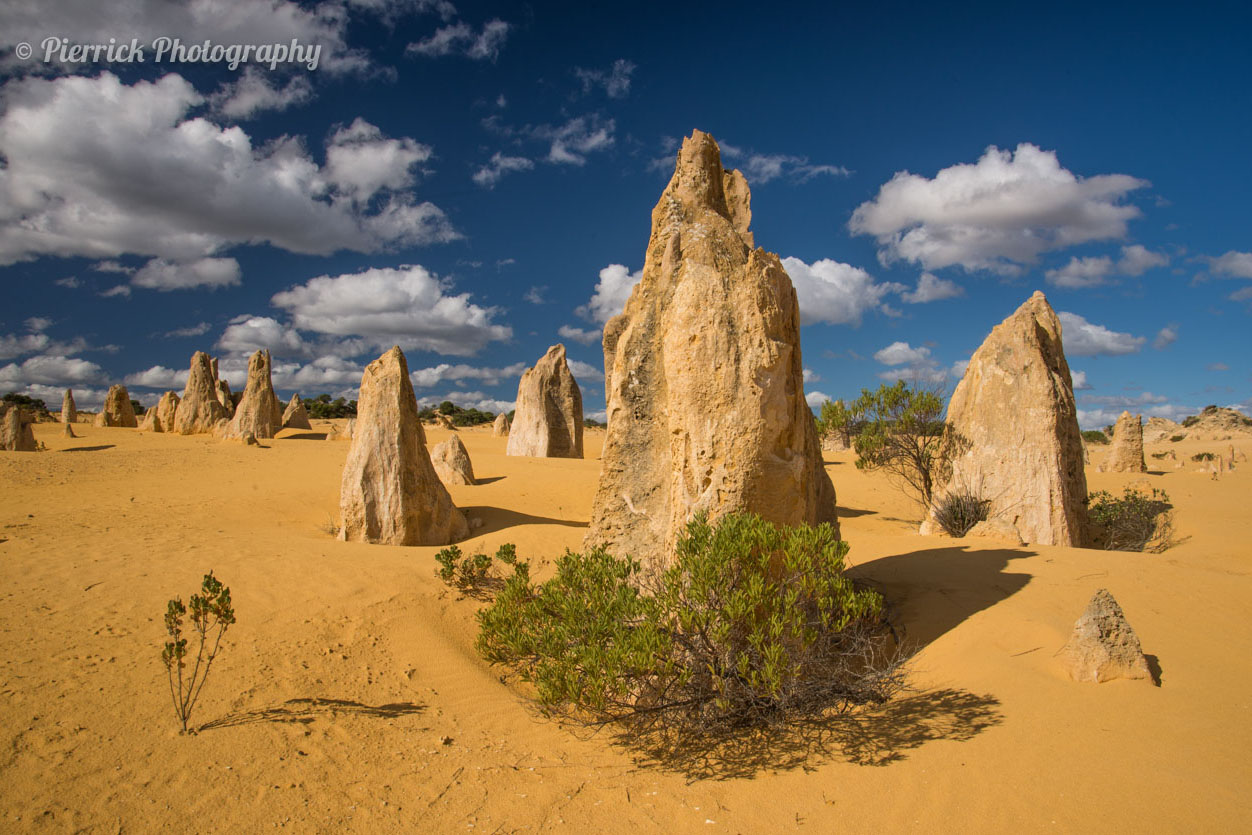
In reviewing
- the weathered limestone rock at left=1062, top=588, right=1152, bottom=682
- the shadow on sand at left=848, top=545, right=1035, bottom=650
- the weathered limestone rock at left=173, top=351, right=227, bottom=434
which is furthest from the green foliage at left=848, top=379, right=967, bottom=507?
the weathered limestone rock at left=173, top=351, right=227, bottom=434

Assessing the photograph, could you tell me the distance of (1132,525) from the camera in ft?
36.2

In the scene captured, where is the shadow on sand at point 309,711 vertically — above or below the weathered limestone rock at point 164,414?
below

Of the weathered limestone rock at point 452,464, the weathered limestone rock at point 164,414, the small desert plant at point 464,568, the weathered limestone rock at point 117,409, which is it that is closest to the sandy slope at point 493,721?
the small desert plant at point 464,568

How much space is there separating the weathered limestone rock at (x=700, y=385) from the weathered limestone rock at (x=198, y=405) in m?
24.9

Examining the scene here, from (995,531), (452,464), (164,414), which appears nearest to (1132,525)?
(995,531)

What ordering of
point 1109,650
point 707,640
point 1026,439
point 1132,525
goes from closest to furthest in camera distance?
1. point 707,640
2. point 1109,650
3. point 1026,439
4. point 1132,525

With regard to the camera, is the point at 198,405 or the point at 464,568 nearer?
the point at 464,568

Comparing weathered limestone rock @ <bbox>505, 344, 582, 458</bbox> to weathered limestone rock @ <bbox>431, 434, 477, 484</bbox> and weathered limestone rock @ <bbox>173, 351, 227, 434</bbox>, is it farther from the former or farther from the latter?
weathered limestone rock @ <bbox>173, 351, 227, 434</bbox>

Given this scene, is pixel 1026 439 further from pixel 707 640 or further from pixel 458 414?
pixel 458 414

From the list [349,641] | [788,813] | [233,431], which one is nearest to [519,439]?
[233,431]

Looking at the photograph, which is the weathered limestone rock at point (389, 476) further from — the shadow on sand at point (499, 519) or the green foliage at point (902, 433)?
the green foliage at point (902, 433)

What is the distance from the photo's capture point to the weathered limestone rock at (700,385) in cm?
509

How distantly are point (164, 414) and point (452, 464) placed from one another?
20.9 m

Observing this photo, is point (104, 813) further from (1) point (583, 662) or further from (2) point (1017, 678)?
(2) point (1017, 678)
